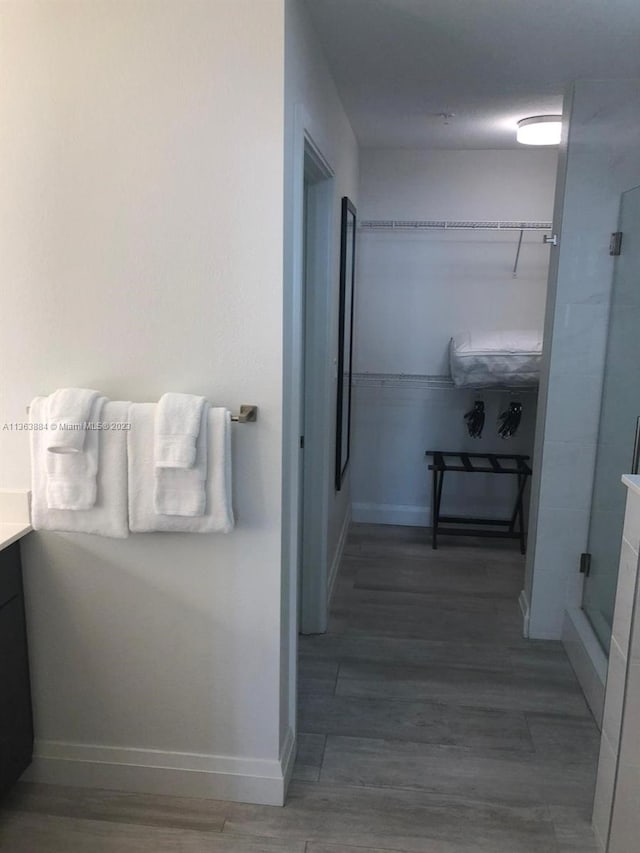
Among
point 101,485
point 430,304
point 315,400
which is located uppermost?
point 430,304

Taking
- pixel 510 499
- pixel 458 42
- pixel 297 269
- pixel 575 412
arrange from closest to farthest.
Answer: pixel 297 269 → pixel 458 42 → pixel 575 412 → pixel 510 499

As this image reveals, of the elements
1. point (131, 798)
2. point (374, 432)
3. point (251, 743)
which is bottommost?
point (131, 798)

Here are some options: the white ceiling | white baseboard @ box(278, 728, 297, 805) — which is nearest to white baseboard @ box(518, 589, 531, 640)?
white baseboard @ box(278, 728, 297, 805)

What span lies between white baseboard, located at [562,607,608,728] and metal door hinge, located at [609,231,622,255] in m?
1.56

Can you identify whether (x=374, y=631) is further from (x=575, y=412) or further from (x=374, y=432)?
(x=374, y=432)

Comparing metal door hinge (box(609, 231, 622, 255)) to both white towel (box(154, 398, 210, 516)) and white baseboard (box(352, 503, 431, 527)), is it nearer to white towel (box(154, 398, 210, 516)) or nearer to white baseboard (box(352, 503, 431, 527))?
white towel (box(154, 398, 210, 516))

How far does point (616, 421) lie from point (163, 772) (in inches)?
84.4

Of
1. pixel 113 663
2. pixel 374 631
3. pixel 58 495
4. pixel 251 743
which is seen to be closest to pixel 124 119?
pixel 58 495

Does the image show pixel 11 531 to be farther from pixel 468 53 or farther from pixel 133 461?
pixel 468 53

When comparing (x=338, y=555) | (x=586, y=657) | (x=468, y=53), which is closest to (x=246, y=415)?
(x=468, y=53)

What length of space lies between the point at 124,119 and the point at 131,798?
2.00 meters

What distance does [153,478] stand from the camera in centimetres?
192

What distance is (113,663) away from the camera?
85.5 inches

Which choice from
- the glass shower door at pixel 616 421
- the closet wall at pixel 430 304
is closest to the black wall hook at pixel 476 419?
the closet wall at pixel 430 304
